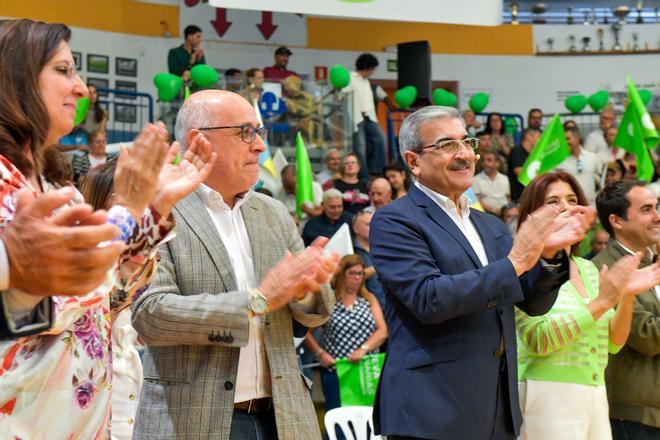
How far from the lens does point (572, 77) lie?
619 inches

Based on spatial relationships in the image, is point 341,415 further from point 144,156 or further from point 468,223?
point 144,156

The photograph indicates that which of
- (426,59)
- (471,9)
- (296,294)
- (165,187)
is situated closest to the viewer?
(165,187)

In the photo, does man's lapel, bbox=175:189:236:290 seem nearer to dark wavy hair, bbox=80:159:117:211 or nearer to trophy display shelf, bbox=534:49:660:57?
dark wavy hair, bbox=80:159:117:211

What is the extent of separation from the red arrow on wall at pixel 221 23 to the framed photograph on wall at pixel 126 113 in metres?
2.58

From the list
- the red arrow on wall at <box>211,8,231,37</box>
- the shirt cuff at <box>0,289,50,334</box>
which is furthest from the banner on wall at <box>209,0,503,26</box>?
the red arrow on wall at <box>211,8,231,37</box>

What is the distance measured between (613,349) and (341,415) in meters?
1.25

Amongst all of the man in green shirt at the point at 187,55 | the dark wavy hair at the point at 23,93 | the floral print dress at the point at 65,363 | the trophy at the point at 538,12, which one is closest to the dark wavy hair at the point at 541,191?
the floral print dress at the point at 65,363

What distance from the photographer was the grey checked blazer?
7.50ft

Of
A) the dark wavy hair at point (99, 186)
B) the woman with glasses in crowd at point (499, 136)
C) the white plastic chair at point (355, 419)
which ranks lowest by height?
the white plastic chair at point (355, 419)

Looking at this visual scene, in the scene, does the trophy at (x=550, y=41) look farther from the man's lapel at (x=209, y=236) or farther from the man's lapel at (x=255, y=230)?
the man's lapel at (x=209, y=236)

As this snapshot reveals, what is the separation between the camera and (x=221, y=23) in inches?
549

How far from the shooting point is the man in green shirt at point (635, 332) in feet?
12.2

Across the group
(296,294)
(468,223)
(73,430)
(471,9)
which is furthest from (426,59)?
(73,430)

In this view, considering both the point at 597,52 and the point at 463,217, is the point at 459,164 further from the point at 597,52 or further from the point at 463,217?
the point at 597,52
